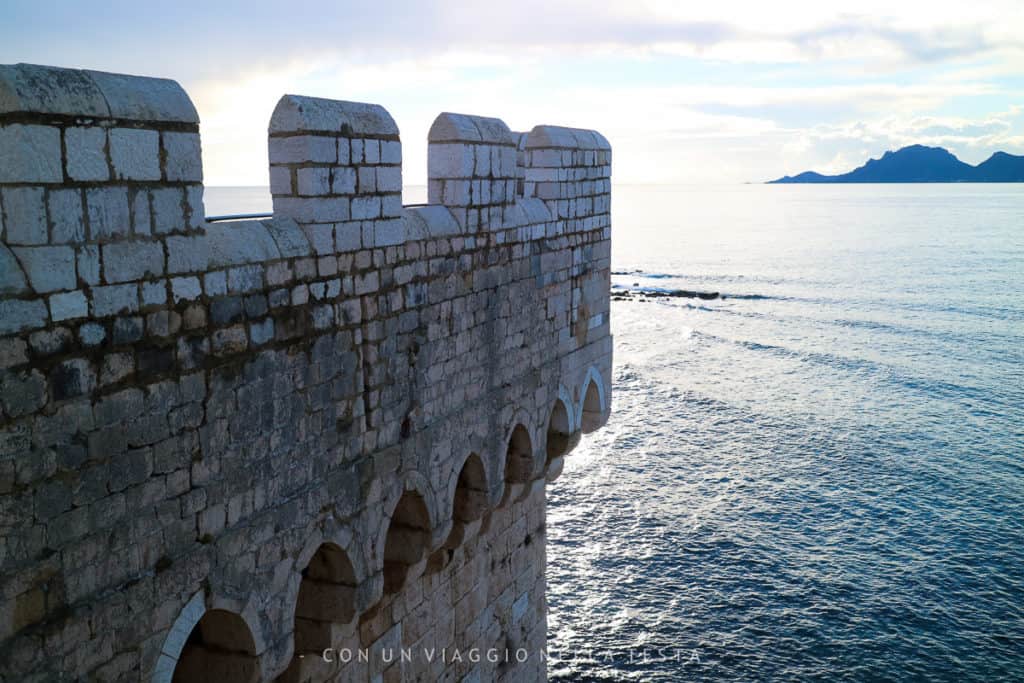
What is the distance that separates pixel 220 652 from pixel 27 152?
3.27 m

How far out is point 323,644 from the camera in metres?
6.59

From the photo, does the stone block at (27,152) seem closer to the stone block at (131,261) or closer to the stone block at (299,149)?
the stone block at (131,261)

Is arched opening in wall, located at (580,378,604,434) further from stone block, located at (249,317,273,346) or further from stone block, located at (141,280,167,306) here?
stone block, located at (141,280,167,306)

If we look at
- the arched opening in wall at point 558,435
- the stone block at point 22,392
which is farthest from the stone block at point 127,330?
the arched opening in wall at point 558,435

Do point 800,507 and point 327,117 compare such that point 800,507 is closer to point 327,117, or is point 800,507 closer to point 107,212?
point 327,117

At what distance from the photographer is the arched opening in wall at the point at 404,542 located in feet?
24.1

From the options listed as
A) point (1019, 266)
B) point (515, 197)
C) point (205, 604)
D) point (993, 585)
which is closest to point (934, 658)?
A: point (993, 585)

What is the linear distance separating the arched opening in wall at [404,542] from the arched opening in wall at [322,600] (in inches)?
35.6

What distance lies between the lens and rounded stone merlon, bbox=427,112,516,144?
7418 mm

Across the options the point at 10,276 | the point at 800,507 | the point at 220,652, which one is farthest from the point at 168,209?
the point at 800,507

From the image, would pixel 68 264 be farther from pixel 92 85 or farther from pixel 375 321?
pixel 375 321

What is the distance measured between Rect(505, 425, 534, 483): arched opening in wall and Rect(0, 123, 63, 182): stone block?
227 inches

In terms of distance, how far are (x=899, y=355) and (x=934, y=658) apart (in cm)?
2437

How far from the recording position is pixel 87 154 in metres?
4.16
